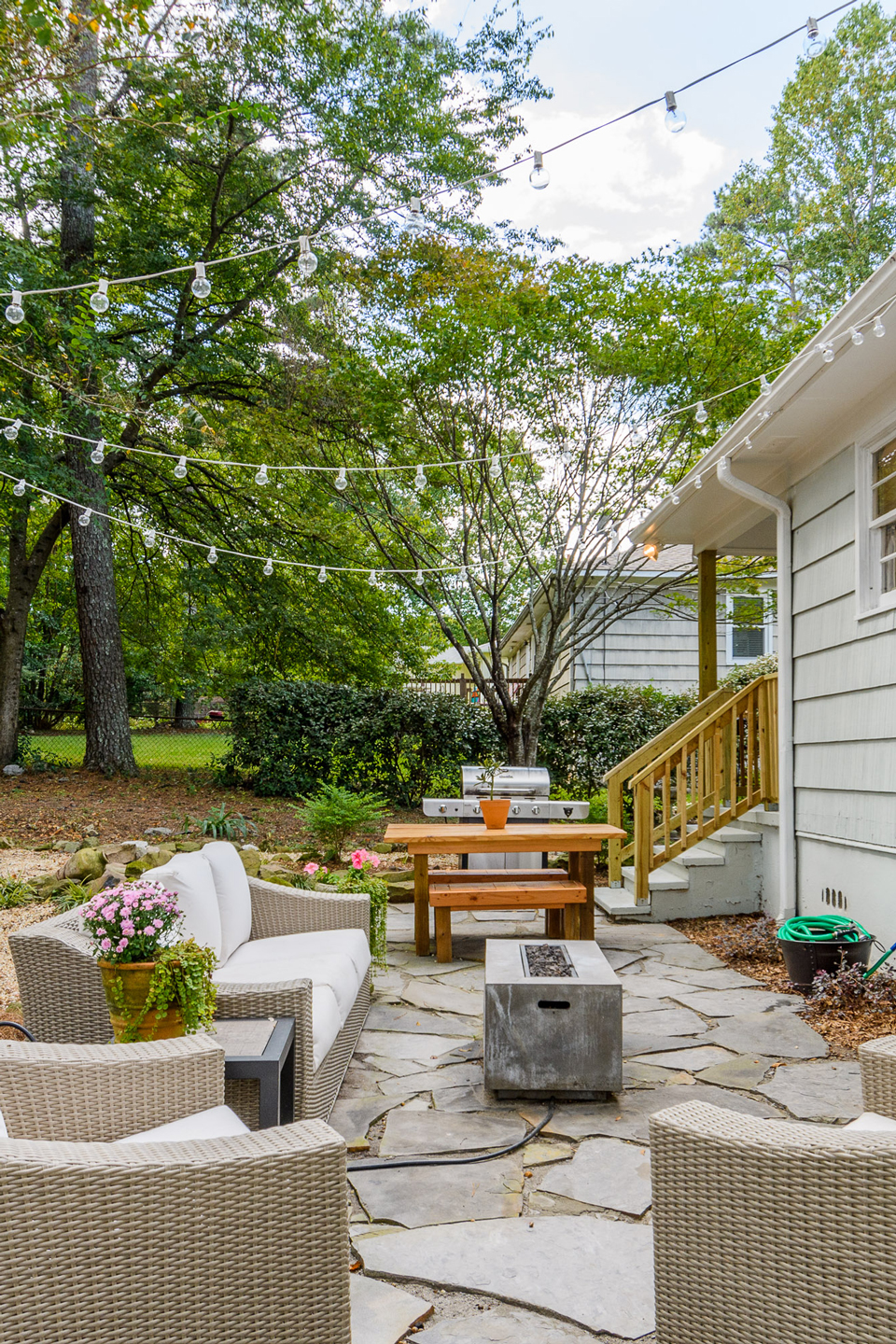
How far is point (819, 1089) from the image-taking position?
3.14m

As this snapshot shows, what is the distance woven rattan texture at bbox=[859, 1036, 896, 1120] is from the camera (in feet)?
6.17

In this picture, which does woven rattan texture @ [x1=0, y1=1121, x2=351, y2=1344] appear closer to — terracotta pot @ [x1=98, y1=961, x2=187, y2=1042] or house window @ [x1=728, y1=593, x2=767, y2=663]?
terracotta pot @ [x1=98, y1=961, x2=187, y2=1042]

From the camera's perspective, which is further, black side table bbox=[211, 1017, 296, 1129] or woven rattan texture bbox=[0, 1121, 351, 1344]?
black side table bbox=[211, 1017, 296, 1129]

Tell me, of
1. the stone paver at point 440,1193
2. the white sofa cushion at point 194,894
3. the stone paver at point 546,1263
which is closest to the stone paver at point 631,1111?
the stone paver at point 440,1193

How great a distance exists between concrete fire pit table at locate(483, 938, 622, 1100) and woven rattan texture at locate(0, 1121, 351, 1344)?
1.64 meters

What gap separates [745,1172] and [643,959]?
3.62 meters

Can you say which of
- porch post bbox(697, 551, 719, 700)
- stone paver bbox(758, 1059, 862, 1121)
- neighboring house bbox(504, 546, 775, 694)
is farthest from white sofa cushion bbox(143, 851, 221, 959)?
neighboring house bbox(504, 546, 775, 694)

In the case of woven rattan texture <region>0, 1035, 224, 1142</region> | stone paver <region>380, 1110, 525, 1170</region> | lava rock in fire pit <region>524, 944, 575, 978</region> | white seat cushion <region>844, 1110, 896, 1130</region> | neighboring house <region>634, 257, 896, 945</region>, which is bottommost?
stone paver <region>380, 1110, 525, 1170</region>

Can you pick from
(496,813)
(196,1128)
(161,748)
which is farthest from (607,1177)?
(161,748)

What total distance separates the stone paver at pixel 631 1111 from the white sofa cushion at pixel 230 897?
1.22m

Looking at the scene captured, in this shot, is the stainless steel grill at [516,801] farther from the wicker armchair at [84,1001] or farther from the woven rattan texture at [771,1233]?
the woven rattan texture at [771,1233]

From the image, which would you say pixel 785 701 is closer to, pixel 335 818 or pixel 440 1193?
pixel 335 818

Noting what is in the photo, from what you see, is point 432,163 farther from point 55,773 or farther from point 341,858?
point 55,773

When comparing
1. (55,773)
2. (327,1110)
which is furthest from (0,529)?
(327,1110)
